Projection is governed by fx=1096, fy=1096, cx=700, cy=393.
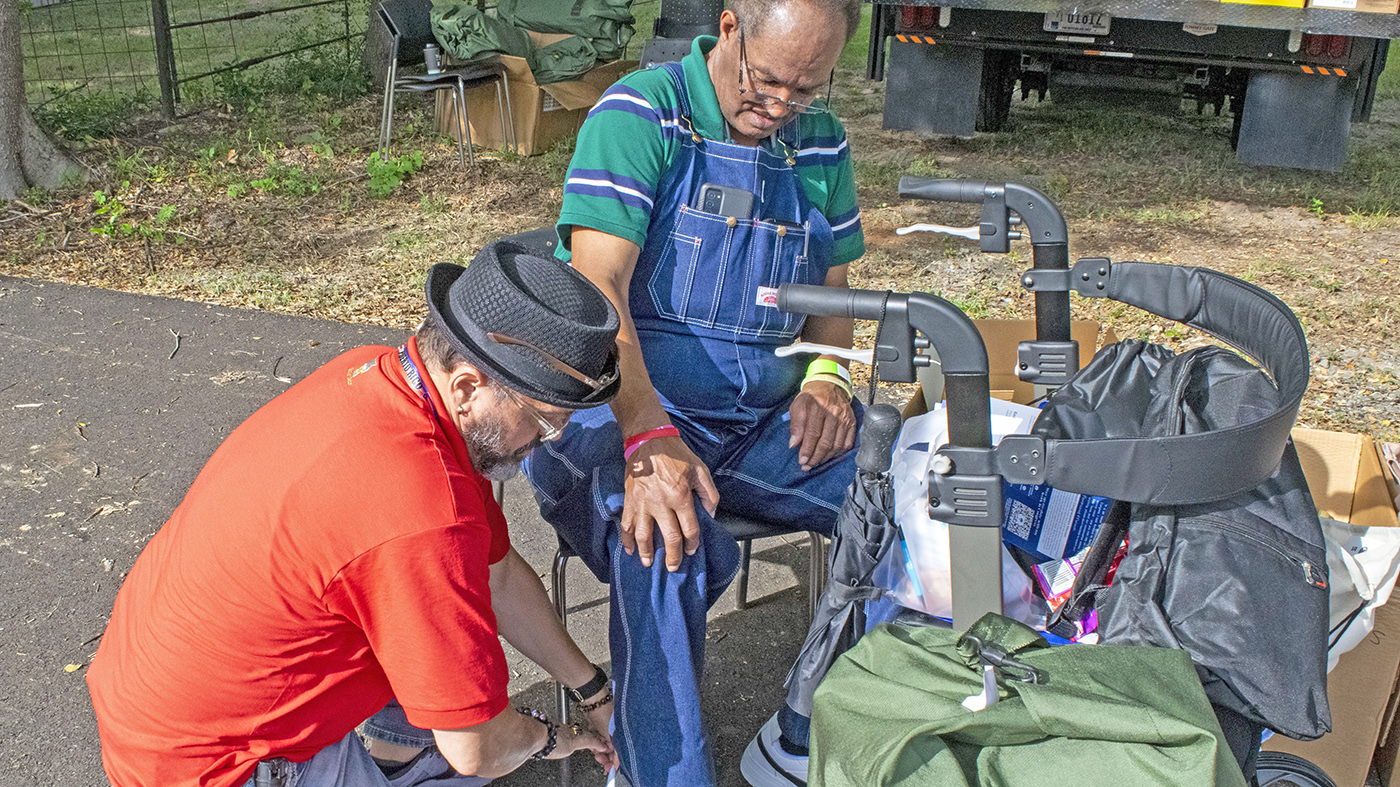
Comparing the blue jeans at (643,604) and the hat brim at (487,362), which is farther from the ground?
the hat brim at (487,362)

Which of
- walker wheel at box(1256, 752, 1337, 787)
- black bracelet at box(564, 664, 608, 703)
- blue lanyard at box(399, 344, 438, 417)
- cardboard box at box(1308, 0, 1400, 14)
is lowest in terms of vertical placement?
walker wheel at box(1256, 752, 1337, 787)

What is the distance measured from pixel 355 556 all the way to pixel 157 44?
725cm

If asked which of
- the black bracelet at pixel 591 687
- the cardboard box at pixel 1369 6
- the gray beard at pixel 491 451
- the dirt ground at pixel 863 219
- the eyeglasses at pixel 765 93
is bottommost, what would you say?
the black bracelet at pixel 591 687

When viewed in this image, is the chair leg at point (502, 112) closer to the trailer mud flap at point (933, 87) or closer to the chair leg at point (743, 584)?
the trailer mud flap at point (933, 87)

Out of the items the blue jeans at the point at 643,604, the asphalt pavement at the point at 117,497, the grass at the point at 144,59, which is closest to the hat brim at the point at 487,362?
the blue jeans at the point at 643,604

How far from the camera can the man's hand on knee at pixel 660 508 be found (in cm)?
188

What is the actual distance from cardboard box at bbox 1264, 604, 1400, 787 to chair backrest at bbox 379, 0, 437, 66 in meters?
6.03

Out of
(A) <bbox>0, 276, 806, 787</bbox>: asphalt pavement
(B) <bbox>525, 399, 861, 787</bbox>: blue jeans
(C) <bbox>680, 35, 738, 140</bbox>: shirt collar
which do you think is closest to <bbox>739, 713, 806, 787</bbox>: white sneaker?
(A) <bbox>0, 276, 806, 787</bbox>: asphalt pavement

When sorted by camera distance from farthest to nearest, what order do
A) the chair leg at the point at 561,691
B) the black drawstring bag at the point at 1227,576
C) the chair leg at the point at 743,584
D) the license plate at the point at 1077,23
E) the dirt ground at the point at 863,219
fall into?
the license plate at the point at 1077,23 < the dirt ground at the point at 863,219 < the chair leg at the point at 743,584 < the chair leg at the point at 561,691 < the black drawstring bag at the point at 1227,576

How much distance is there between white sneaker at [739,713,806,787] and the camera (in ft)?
7.08

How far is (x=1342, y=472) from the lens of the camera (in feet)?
7.24

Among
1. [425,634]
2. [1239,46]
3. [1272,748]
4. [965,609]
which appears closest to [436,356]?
[425,634]

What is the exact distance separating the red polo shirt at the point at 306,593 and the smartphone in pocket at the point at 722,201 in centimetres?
79

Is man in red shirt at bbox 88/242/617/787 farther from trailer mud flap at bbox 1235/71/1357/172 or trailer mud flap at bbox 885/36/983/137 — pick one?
trailer mud flap at bbox 1235/71/1357/172
